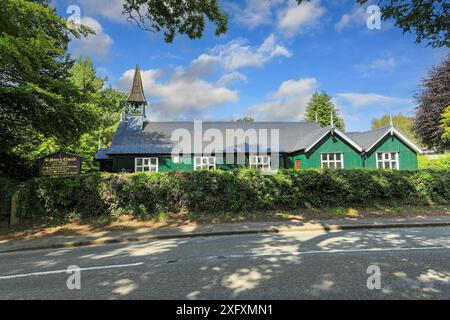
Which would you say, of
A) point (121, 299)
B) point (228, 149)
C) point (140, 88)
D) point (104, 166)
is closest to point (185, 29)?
point (121, 299)

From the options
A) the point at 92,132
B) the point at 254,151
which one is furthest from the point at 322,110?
the point at 92,132

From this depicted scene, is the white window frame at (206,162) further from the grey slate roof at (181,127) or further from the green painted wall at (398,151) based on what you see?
the green painted wall at (398,151)

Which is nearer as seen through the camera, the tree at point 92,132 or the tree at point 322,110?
the tree at point 92,132

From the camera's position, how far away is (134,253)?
6.73 meters

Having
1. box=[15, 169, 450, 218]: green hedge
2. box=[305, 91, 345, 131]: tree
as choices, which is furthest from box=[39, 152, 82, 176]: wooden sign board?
box=[305, 91, 345, 131]: tree

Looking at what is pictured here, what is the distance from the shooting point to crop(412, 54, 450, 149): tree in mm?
30844

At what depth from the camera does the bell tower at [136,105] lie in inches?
1088

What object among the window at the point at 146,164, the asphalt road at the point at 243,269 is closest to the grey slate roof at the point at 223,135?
the window at the point at 146,164

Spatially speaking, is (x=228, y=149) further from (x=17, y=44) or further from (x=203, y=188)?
(x=17, y=44)

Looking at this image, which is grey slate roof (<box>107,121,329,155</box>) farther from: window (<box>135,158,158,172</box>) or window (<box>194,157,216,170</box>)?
window (<box>194,157,216,170</box>)

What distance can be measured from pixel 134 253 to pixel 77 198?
5965 millimetres

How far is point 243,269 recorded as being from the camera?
5000 millimetres

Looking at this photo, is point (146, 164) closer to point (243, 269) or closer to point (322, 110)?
point (243, 269)

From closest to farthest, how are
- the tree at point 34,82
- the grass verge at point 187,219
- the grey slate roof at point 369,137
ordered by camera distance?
the tree at point 34,82 → the grass verge at point 187,219 → the grey slate roof at point 369,137
